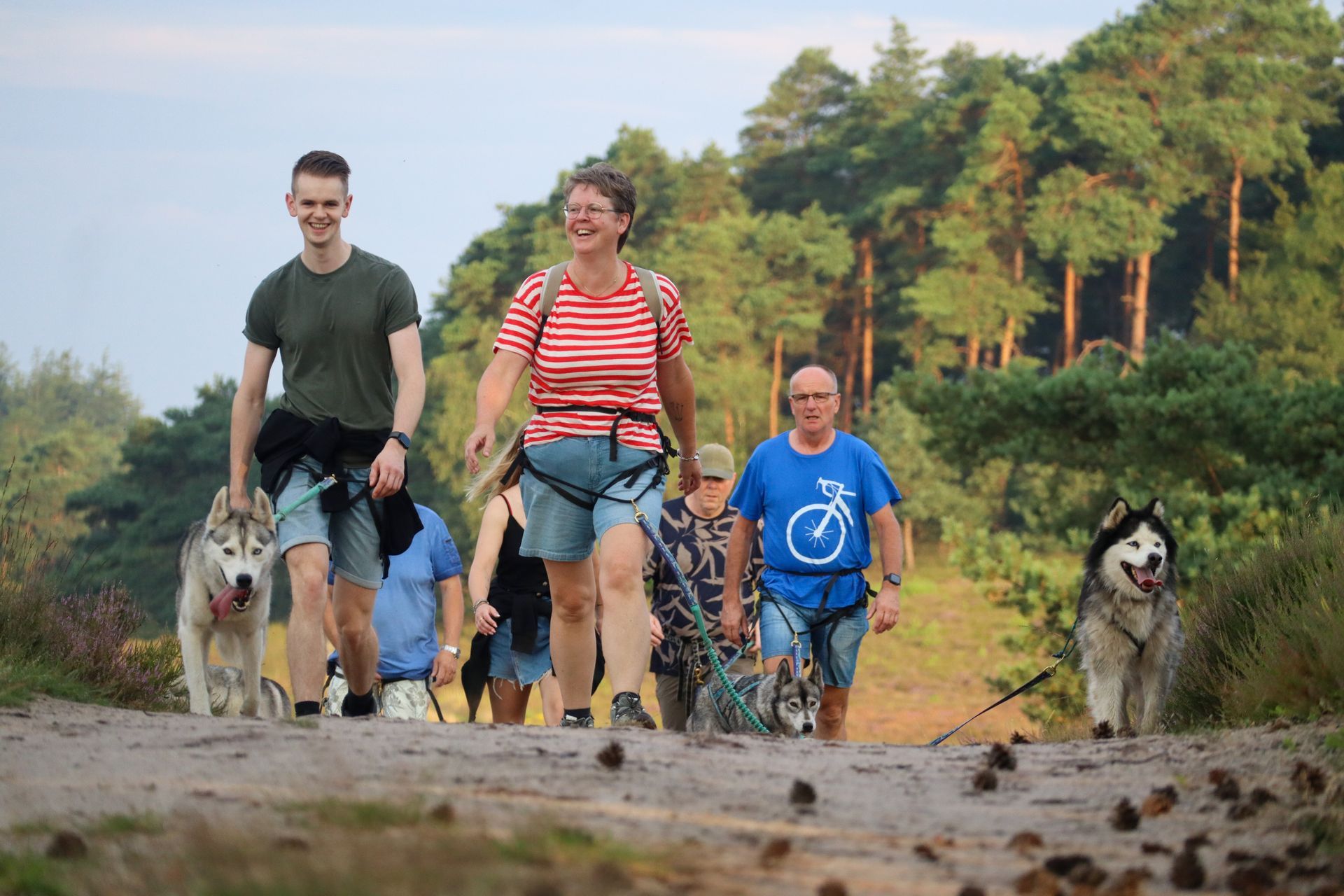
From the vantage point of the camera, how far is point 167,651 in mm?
8938

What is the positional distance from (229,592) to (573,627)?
1.80 metres

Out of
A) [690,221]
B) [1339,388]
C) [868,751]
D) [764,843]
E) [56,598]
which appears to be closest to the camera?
[764,843]

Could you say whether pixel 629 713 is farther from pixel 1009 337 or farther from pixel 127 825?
pixel 1009 337

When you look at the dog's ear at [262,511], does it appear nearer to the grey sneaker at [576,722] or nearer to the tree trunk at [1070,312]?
the grey sneaker at [576,722]

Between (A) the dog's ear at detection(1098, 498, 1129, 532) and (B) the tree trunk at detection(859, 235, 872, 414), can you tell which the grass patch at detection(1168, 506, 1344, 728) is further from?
(B) the tree trunk at detection(859, 235, 872, 414)

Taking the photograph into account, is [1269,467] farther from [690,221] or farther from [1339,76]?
[690,221]

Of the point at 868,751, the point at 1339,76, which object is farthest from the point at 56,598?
the point at 1339,76

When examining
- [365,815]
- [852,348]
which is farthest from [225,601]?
[852,348]

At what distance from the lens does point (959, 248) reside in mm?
A: 57438

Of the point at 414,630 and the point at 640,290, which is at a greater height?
the point at 640,290

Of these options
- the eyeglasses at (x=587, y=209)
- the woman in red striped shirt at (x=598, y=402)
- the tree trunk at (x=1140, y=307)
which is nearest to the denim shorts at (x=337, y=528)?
the woman in red striped shirt at (x=598, y=402)

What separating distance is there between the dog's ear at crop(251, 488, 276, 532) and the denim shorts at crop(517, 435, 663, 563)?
4.90ft

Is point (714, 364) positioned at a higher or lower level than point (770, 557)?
higher

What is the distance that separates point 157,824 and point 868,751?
2762mm
